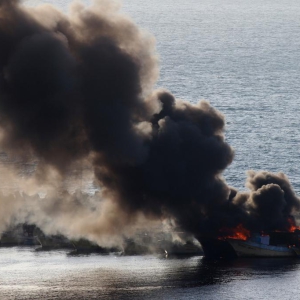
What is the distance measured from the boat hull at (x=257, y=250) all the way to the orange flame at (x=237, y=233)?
1.99 feet

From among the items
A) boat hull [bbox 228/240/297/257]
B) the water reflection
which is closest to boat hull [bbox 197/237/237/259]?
boat hull [bbox 228/240/297/257]

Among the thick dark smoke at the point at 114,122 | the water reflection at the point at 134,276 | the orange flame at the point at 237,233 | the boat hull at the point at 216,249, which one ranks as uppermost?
the thick dark smoke at the point at 114,122

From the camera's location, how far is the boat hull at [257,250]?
6270 inches

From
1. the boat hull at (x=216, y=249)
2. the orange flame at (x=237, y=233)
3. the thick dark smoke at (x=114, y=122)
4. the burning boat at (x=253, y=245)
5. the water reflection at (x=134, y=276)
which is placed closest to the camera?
the water reflection at (x=134, y=276)

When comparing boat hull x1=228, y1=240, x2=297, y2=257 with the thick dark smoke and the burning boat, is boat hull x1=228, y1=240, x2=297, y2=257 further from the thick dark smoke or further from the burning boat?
the thick dark smoke

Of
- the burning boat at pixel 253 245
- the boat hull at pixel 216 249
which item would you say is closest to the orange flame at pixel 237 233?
the burning boat at pixel 253 245

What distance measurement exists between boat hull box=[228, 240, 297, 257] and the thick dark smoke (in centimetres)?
267

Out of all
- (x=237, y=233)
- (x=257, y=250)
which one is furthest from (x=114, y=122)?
(x=257, y=250)

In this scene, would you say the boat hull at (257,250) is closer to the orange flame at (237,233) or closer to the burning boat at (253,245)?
the burning boat at (253,245)

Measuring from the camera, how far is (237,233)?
517ft

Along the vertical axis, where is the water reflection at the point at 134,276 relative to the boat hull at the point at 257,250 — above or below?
below

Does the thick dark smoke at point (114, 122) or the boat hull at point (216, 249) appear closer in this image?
the thick dark smoke at point (114, 122)

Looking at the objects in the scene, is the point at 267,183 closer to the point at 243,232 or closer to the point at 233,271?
the point at 243,232

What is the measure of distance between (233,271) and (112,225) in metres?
15.9
